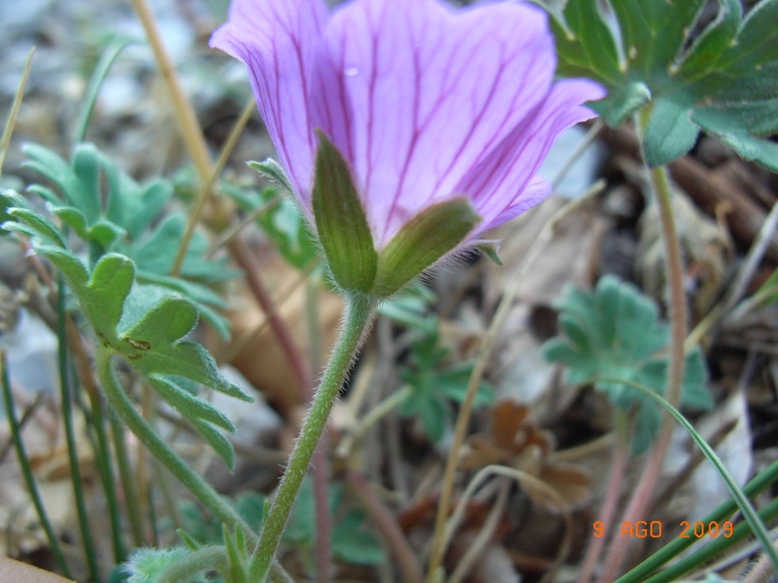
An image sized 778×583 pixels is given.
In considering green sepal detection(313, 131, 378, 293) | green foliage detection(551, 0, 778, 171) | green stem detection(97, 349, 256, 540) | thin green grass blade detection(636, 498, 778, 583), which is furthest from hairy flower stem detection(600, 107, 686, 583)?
green stem detection(97, 349, 256, 540)

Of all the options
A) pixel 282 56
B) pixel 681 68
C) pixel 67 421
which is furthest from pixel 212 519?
pixel 681 68

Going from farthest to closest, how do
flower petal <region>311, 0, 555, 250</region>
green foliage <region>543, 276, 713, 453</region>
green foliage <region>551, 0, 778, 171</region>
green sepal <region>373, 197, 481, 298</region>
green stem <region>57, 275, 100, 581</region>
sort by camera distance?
1. green foliage <region>543, 276, 713, 453</region>
2. green stem <region>57, 275, 100, 581</region>
3. green foliage <region>551, 0, 778, 171</region>
4. green sepal <region>373, 197, 481, 298</region>
5. flower petal <region>311, 0, 555, 250</region>

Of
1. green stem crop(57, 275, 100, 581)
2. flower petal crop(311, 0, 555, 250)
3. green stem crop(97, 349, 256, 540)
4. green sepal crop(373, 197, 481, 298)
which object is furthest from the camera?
green stem crop(57, 275, 100, 581)

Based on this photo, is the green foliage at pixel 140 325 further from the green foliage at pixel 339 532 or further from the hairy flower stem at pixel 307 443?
the green foliage at pixel 339 532

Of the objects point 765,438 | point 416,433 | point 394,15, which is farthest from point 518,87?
point 416,433

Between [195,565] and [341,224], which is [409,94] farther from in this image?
[195,565]

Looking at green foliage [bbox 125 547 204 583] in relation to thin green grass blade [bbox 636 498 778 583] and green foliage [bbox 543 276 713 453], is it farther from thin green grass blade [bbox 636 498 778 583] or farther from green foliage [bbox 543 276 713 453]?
green foliage [bbox 543 276 713 453]

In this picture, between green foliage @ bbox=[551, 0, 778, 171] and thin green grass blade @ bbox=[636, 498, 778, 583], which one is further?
green foliage @ bbox=[551, 0, 778, 171]
